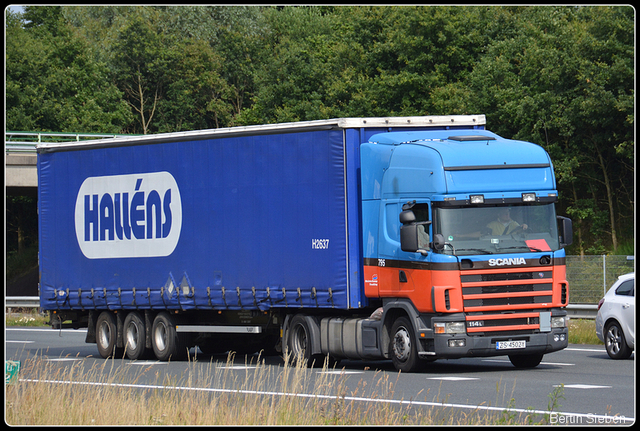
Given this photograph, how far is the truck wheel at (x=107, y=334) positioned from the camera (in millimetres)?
21062

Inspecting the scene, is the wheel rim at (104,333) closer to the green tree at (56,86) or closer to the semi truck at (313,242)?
the semi truck at (313,242)

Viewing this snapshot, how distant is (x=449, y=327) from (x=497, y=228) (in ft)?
5.58

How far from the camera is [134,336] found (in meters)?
20.8

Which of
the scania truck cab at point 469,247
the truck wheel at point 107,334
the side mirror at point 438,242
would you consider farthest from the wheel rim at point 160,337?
the side mirror at point 438,242

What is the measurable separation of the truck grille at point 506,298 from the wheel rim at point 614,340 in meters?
3.11

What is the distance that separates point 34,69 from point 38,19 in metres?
9.85

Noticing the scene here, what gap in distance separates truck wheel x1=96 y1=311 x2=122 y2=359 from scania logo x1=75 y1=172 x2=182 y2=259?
1.26 m

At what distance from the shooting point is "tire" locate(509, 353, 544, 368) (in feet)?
56.1

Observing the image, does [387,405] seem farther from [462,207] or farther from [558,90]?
[558,90]

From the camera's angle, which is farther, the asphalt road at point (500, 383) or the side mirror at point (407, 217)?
the side mirror at point (407, 217)

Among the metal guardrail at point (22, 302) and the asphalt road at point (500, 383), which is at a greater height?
the metal guardrail at point (22, 302)

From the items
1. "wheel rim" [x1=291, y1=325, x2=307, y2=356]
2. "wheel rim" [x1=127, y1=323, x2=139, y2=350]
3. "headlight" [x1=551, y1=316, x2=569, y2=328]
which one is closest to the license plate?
"headlight" [x1=551, y1=316, x2=569, y2=328]

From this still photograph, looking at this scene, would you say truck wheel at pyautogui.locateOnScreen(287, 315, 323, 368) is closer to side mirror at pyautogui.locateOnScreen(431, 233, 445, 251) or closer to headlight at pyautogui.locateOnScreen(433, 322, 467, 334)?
headlight at pyautogui.locateOnScreen(433, 322, 467, 334)

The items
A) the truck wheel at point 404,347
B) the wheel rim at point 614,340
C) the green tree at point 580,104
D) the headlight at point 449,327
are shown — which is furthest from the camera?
the green tree at point 580,104
